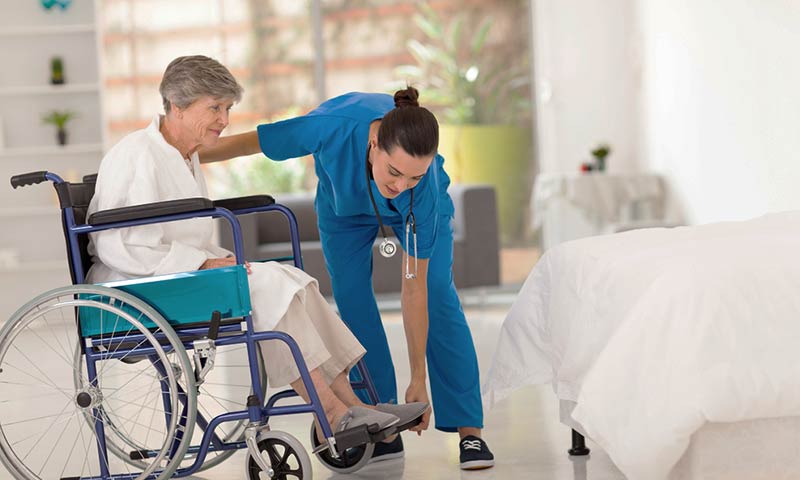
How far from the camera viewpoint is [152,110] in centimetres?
702

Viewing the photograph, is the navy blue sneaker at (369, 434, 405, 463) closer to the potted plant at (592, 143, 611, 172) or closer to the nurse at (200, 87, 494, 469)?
the nurse at (200, 87, 494, 469)

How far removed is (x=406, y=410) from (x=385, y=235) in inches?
17.2

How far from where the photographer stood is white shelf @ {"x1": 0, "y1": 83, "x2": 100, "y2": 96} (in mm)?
6363

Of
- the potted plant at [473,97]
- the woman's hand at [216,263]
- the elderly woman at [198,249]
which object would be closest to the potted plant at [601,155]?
the potted plant at [473,97]

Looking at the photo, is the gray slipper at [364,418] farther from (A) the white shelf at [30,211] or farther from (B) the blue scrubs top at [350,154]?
(A) the white shelf at [30,211]

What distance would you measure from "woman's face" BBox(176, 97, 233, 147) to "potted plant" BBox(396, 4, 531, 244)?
15.2ft

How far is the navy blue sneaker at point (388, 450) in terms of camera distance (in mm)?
2709

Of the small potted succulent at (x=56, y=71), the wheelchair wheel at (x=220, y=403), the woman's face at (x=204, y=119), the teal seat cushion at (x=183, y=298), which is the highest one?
the small potted succulent at (x=56, y=71)

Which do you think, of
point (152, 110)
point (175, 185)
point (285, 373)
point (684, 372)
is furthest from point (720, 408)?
point (152, 110)

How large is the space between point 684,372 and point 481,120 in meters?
5.30

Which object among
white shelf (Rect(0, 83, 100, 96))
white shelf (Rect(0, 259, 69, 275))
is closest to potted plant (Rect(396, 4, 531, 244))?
white shelf (Rect(0, 83, 100, 96))

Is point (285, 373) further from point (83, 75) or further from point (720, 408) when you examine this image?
point (83, 75)

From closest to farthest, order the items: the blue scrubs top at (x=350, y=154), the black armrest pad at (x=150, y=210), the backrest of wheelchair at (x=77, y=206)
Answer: the black armrest pad at (x=150, y=210)
the backrest of wheelchair at (x=77, y=206)
the blue scrubs top at (x=350, y=154)

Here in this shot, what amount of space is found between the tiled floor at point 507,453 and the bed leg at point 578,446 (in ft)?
0.08
